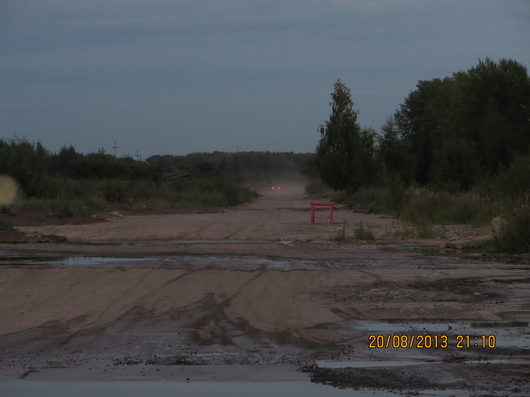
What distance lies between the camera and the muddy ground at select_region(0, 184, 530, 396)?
7500 millimetres

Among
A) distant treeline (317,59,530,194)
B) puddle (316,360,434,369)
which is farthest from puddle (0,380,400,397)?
distant treeline (317,59,530,194)

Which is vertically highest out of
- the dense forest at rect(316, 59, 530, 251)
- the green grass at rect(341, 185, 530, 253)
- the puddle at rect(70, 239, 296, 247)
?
the dense forest at rect(316, 59, 530, 251)

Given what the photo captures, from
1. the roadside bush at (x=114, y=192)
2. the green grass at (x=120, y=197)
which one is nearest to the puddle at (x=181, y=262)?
the green grass at (x=120, y=197)

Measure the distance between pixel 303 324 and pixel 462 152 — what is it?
142 ft

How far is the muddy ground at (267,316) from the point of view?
750 cm

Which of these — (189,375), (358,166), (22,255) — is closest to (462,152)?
(358,166)

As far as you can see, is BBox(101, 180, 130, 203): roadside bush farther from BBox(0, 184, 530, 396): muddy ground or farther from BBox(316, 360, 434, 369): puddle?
BBox(316, 360, 434, 369): puddle

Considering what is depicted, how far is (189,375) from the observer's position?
737cm

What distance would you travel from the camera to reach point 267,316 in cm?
1056

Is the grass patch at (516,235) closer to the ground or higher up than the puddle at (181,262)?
higher up

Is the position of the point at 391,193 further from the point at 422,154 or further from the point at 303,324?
the point at 422,154
